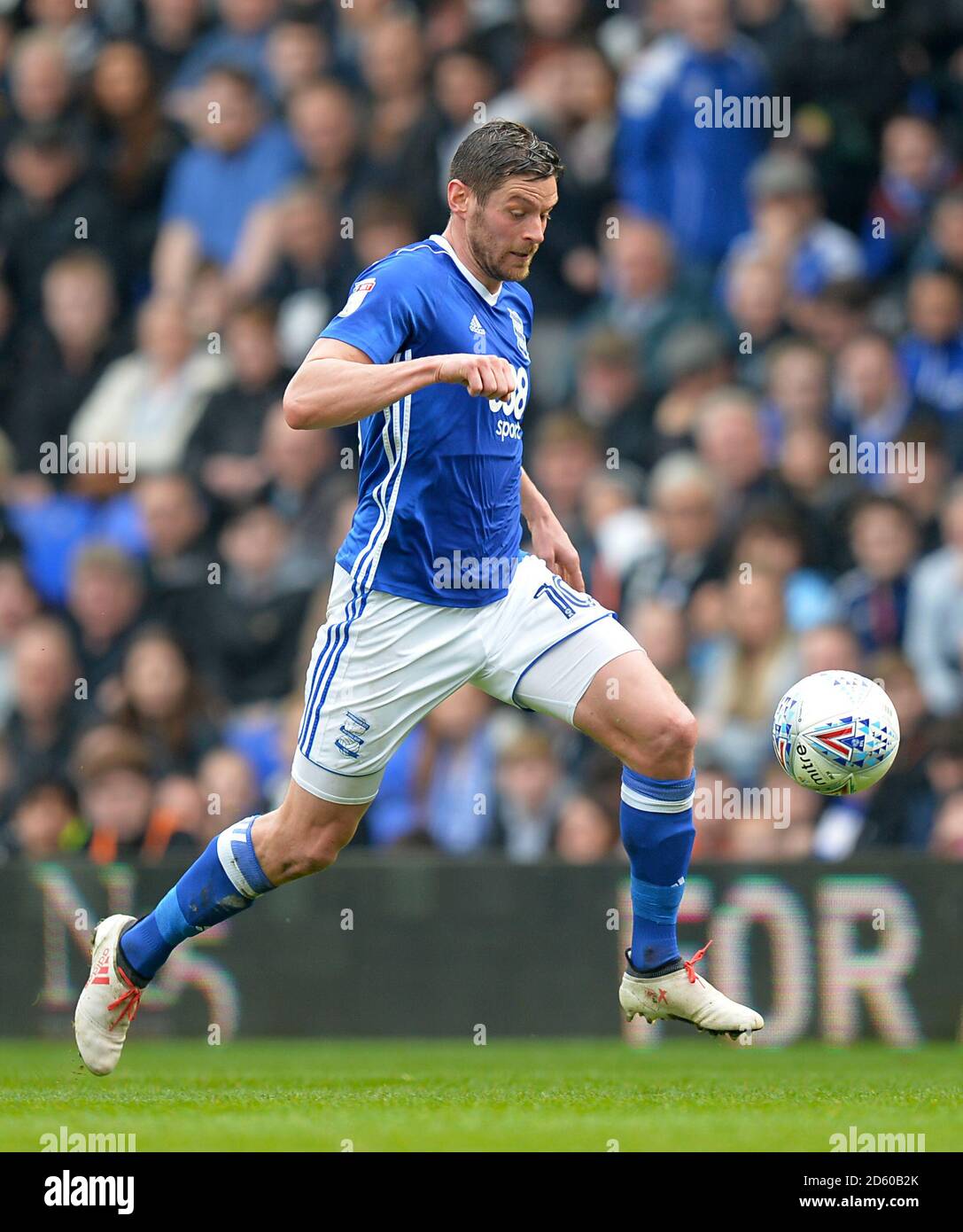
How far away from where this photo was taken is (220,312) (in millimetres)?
11523

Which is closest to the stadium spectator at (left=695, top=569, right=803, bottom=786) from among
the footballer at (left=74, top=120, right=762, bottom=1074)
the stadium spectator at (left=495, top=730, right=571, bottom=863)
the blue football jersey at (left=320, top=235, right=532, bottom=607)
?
the stadium spectator at (left=495, top=730, right=571, bottom=863)

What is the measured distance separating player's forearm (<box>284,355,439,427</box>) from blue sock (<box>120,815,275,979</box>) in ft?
4.51

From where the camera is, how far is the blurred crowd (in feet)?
32.0

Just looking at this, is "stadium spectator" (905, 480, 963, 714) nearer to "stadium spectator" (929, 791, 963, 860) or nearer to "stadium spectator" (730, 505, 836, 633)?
"stadium spectator" (730, 505, 836, 633)

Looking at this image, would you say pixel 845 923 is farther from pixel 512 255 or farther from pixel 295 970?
pixel 512 255

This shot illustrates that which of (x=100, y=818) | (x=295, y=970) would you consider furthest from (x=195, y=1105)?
(x=100, y=818)

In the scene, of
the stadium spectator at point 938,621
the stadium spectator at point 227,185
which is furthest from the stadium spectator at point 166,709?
the stadium spectator at point 938,621

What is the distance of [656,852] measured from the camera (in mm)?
6379

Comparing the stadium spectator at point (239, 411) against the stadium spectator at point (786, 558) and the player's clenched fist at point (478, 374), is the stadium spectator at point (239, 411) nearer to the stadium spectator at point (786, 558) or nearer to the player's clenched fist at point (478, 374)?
the stadium spectator at point (786, 558)

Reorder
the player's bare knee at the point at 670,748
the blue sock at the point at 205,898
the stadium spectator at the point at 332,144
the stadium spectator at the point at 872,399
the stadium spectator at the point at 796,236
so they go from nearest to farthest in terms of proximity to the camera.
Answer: the player's bare knee at the point at 670,748
the blue sock at the point at 205,898
the stadium spectator at the point at 872,399
the stadium spectator at the point at 796,236
the stadium spectator at the point at 332,144

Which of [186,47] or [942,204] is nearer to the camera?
[942,204]

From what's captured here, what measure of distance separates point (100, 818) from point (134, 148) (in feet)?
15.1

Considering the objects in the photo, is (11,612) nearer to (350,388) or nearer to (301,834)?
(301,834)

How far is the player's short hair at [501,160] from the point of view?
6.19 meters
